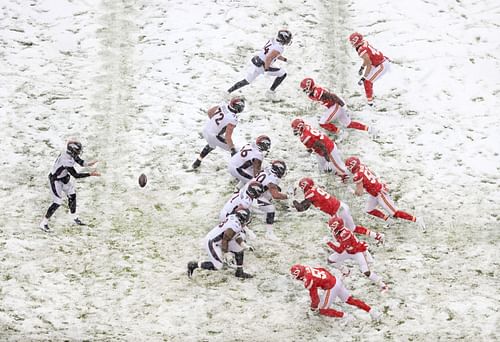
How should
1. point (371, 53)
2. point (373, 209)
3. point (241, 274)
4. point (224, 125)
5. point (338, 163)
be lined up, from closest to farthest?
point (241, 274)
point (373, 209)
point (338, 163)
point (224, 125)
point (371, 53)

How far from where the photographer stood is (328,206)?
48.3 ft

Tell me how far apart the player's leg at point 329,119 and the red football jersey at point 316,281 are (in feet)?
19.1

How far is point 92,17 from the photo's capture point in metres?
22.9

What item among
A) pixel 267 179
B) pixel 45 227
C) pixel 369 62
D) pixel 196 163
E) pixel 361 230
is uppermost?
pixel 369 62

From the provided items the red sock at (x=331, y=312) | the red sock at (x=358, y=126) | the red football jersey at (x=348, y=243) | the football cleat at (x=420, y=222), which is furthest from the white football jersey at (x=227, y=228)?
the red sock at (x=358, y=126)

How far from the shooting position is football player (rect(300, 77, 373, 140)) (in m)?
17.3

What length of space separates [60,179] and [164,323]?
4123mm

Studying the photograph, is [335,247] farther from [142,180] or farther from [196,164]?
[142,180]

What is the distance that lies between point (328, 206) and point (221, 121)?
3.43 m

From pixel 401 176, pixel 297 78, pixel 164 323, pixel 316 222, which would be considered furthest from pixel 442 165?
pixel 164 323

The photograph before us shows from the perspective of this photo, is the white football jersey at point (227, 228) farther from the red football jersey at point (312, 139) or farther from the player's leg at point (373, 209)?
the red football jersey at point (312, 139)

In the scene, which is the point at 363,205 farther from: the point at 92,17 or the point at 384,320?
the point at 92,17

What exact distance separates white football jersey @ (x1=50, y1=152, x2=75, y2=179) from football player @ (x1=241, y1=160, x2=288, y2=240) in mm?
3713

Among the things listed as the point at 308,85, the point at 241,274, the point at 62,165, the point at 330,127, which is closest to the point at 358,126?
the point at 330,127
